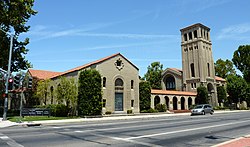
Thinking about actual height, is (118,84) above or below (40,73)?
below

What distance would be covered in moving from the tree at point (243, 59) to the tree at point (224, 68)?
4.55 m

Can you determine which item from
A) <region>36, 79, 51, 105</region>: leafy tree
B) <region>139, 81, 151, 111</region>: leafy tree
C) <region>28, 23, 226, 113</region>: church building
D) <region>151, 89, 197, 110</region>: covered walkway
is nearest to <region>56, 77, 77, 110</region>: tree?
<region>28, 23, 226, 113</region>: church building

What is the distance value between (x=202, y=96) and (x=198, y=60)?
11150 mm

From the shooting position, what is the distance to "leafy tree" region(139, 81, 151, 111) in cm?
3900

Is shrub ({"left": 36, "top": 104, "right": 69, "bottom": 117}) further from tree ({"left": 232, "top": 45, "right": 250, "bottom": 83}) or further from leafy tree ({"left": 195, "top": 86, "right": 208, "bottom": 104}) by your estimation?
tree ({"left": 232, "top": 45, "right": 250, "bottom": 83})

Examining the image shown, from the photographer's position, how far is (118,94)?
36.0 metres

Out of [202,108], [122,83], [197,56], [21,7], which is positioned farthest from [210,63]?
Result: [21,7]

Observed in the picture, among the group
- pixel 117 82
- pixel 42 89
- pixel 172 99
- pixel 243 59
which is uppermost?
pixel 243 59

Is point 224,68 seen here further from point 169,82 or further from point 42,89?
point 42,89

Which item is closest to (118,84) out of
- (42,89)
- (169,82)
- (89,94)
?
(89,94)

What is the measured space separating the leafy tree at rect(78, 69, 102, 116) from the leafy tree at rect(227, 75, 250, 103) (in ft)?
139

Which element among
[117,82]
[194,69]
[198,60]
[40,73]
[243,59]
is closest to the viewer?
[117,82]

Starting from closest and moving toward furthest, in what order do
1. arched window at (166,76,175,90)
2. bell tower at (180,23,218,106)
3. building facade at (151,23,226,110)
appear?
building facade at (151,23,226,110) < bell tower at (180,23,218,106) < arched window at (166,76,175,90)

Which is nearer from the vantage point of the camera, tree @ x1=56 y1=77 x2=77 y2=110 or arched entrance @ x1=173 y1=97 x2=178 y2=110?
tree @ x1=56 y1=77 x2=77 y2=110
